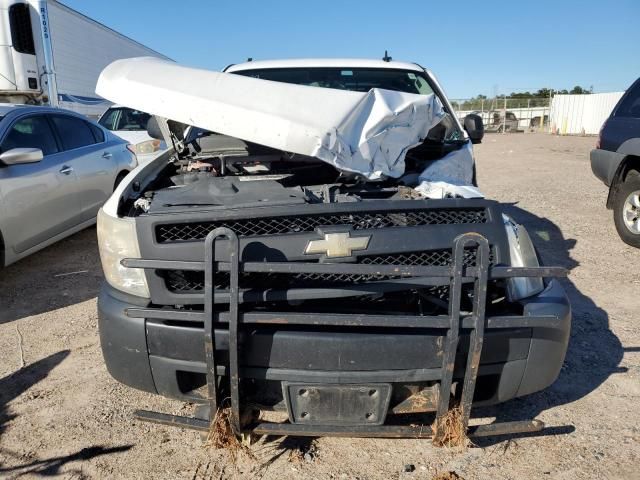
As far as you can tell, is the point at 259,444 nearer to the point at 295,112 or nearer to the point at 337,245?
the point at 337,245

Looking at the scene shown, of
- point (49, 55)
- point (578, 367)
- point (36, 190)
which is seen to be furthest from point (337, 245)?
point (49, 55)

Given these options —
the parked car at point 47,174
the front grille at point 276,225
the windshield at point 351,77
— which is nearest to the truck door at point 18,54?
the parked car at point 47,174

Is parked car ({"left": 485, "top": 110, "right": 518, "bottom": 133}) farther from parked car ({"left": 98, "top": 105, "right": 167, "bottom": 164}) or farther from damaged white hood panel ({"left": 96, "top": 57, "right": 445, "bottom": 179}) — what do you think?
damaged white hood panel ({"left": 96, "top": 57, "right": 445, "bottom": 179})

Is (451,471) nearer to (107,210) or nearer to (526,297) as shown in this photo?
(526,297)

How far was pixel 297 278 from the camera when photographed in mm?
2074

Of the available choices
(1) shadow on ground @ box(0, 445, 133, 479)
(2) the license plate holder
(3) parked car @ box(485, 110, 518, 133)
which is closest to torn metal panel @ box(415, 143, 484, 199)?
(2) the license plate holder

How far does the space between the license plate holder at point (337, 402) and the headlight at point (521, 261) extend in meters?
0.72

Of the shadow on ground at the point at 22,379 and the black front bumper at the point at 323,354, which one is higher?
the black front bumper at the point at 323,354

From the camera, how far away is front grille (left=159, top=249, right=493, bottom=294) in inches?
80.5

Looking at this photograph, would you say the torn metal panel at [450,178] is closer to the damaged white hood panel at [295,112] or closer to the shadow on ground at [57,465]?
the damaged white hood panel at [295,112]

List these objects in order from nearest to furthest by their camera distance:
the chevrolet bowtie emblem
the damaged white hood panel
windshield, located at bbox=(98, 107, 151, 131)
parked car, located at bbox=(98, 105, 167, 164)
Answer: the chevrolet bowtie emblem → the damaged white hood panel → parked car, located at bbox=(98, 105, 167, 164) → windshield, located at bbox=(98, 107, 151, 131)

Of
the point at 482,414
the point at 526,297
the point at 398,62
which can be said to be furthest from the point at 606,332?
the point at 398,62

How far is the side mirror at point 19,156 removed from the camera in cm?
397

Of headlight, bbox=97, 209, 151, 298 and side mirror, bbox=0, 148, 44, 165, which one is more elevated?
side mirror, bbox=0, 148, 44, 165
